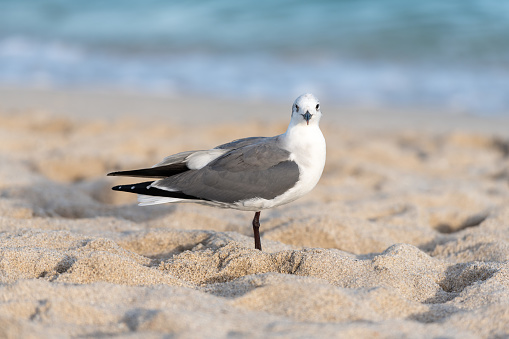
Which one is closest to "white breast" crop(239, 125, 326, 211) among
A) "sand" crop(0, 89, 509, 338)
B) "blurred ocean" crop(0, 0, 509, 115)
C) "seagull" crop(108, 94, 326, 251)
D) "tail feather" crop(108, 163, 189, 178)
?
"seagull" crop(108, 94, 326, 251)

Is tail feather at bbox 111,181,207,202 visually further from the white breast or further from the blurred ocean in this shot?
the blurred ocean

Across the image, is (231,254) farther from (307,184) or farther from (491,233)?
(491,233)

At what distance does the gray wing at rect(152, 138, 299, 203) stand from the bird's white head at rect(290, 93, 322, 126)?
0.16 m

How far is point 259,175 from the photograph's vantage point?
8.85 ft

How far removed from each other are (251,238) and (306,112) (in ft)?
2.59

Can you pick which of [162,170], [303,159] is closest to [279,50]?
[162,170]

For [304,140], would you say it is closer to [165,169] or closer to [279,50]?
[165,169]

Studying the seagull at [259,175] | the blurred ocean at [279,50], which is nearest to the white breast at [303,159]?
the seagull at [259,175]

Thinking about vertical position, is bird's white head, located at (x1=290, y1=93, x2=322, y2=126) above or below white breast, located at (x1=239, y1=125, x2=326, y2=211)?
above

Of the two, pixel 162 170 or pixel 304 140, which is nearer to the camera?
pixel 304 140

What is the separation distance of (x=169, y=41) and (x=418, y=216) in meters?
8.44

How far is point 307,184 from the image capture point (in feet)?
8.81

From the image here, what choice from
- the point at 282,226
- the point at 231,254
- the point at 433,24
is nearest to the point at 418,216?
the point at 282,226

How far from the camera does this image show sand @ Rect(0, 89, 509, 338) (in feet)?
6.01
